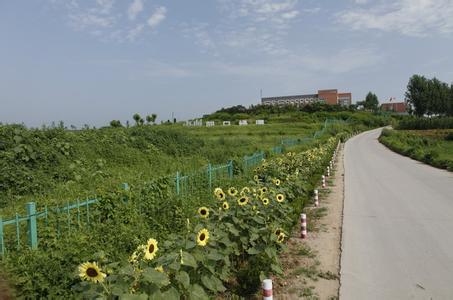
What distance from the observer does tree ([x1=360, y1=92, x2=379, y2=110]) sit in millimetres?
134000

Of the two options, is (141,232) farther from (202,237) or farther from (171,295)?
(171,295)

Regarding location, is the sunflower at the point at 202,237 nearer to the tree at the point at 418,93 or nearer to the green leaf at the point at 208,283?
the green leaf at the point at 208,283

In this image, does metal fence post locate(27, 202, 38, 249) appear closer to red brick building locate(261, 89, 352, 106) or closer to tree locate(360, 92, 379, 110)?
tree locate(360, 92, 379, 110)

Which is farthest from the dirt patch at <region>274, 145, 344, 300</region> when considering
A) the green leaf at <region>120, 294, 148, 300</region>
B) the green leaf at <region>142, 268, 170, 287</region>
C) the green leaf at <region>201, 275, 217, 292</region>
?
the green leaf at <region>120, 294, 148, 300</region>

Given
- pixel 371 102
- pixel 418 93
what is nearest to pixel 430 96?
pixel 418 93

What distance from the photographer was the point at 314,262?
20.5 feet

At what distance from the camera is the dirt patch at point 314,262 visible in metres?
5.08

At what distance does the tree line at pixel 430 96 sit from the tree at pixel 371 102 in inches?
1502

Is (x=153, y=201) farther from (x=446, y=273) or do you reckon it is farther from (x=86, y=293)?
(x=446, y=273)

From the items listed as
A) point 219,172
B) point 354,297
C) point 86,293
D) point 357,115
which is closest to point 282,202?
point 354,297

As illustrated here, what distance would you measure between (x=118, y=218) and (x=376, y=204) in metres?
8.07

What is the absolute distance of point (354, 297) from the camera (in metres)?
4.85

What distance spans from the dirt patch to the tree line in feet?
311

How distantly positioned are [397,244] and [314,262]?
6.28ft
